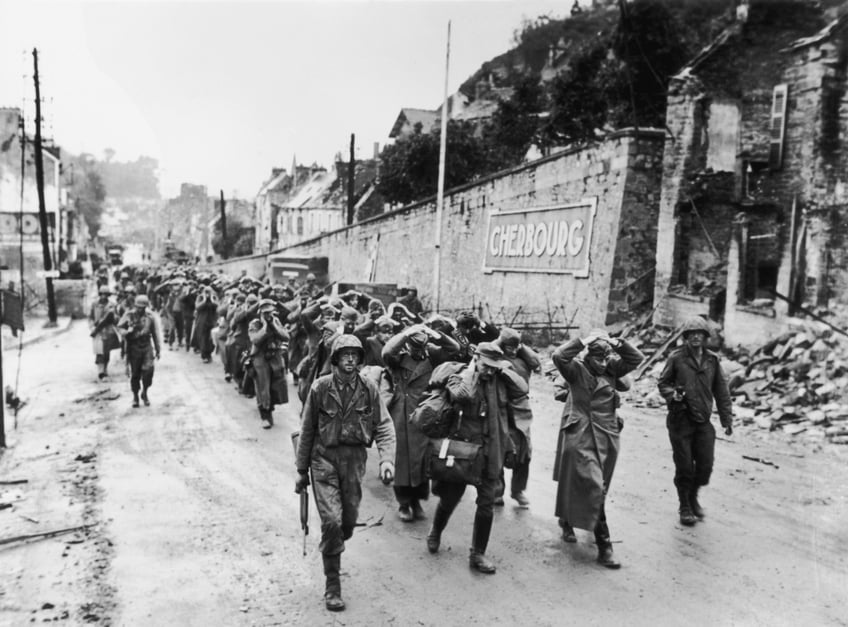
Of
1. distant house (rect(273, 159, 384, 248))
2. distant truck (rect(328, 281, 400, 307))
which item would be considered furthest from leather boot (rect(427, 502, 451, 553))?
distant house (rect(273, 159, 384, 248))

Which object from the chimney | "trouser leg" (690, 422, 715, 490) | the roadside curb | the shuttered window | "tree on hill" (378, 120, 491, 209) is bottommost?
the roadside curb

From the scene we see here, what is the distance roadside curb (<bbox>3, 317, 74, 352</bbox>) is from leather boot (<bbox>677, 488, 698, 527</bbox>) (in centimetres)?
1901

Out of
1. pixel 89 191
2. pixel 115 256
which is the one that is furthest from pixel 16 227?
pixel 89 191

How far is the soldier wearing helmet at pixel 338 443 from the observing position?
547 cm

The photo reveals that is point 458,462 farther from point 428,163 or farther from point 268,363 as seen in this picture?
point 428,163

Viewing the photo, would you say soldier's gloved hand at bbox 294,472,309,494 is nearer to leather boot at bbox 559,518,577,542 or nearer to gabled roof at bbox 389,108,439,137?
leather boot at bbox 559,518,577,542

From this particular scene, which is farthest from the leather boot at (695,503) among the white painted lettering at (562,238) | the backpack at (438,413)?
the white painted lettering at (562,238)

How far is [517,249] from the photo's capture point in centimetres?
2178

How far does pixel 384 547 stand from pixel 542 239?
14.7 metres

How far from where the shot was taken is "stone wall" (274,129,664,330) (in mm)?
17609

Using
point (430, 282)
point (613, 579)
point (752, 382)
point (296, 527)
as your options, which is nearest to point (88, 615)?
point (296, 527)

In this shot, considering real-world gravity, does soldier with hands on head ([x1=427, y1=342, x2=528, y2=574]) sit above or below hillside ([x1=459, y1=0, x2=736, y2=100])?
below

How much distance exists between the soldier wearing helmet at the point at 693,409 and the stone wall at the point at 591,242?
1024cm

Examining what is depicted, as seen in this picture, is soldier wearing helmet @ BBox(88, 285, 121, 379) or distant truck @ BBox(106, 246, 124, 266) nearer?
soldier wearing helmet @ BBox(88, 285, 121, 379)
